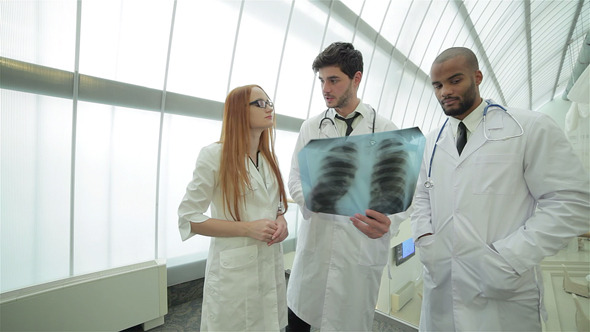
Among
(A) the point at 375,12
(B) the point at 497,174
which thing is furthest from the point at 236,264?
(A) the point at 375,12

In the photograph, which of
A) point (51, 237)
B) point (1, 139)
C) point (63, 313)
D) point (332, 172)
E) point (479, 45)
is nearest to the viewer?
point (332, 172)

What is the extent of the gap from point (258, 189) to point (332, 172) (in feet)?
1.40

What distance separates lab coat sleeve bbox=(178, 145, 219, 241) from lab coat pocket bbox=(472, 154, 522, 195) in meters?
1.23

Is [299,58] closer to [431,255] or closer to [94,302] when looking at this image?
[431,255]

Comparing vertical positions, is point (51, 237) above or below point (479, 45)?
below

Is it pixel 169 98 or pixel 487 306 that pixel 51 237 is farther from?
pixel 487 306

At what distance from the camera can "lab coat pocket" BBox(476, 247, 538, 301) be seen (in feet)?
3.28

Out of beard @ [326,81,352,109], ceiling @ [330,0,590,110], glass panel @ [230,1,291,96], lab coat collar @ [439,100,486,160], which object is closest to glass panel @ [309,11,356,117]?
ceiling @ [330,0,590,110]

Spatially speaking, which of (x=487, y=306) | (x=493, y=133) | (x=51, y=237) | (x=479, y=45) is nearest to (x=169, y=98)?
(x=51, y=237)

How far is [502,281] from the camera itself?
1004 millimetres

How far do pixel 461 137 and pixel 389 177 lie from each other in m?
0.62

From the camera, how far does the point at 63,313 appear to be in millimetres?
1919

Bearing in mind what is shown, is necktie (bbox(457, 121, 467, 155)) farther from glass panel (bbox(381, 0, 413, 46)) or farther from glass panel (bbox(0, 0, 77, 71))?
glass panel (bbox(381, 0, 413, 46))

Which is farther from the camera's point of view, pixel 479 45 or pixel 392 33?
pixel 479 45
